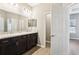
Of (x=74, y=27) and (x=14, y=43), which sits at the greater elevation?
(x=74, y=27)

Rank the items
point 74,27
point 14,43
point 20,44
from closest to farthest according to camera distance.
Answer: point 74,27, point 14,43, point 20,44

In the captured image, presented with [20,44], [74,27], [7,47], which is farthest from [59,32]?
[7,47]

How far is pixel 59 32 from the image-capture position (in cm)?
198

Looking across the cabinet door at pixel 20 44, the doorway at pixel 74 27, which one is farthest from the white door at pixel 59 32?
the cabinet door at pixel 20 44

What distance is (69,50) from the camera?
76.0 inches

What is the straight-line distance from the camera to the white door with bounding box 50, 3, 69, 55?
193cm

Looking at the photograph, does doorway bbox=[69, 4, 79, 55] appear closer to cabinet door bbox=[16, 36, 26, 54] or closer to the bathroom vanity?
the bathroom vanity

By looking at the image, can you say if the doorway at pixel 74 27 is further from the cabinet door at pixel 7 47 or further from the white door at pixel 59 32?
the cabinet door at pixel 7 47

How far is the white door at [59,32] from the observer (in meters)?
1.93

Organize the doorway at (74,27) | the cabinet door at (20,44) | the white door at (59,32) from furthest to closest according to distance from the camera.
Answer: the cabinet door at (20,44) → the white door at (59,32) → the doorway at (74,27)

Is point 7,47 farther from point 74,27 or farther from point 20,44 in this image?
point 74,27

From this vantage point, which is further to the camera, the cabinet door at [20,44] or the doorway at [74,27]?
the cabinet door at [20,44]

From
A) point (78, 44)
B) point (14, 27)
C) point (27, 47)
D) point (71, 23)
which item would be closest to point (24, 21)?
point (14, 27)
